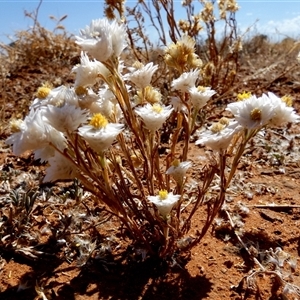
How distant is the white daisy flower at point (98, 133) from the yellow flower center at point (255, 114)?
414 millimetres

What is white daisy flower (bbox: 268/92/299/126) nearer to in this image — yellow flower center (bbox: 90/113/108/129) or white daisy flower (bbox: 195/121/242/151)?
white daisy flower (bbox: 195/121/242/151)

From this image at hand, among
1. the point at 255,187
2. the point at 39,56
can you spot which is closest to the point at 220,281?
the point at 255,187

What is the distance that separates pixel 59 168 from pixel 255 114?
0.66 m

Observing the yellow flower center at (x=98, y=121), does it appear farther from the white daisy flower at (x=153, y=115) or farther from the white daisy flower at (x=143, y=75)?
the white daisy flower at (x=143, y=75)

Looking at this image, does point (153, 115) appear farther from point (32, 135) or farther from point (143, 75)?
point (32, 135)

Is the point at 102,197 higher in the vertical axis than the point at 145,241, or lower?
higher

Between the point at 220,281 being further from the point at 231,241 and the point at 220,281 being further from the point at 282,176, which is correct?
the point at 282,176

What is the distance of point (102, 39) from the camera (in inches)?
49.0

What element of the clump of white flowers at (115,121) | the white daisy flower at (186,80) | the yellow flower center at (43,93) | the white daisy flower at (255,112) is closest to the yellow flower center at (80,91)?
the clump of white flowers at (115,121)

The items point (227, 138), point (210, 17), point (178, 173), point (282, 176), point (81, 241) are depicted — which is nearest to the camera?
point (227, 138)

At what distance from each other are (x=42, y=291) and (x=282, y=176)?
62.9 inches

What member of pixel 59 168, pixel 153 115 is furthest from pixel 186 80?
pixel 59 168

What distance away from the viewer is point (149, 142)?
4.99ft

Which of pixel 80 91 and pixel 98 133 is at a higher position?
pixel 80 91
